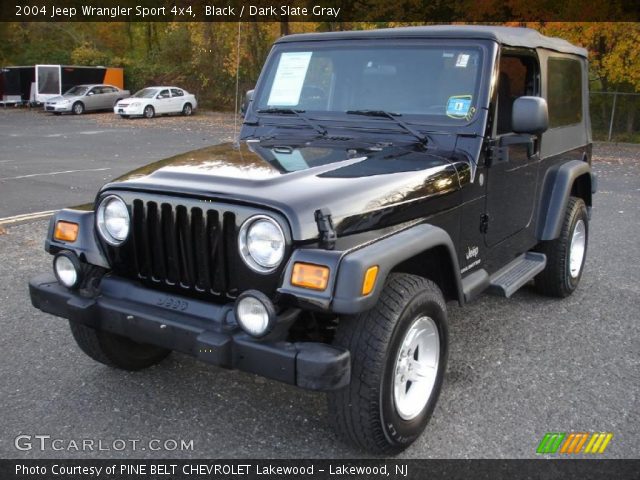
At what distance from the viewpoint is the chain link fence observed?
68.7ft

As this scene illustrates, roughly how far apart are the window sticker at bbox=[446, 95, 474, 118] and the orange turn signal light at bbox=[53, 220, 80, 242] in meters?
2.22

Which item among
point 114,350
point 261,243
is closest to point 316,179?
point 261,243

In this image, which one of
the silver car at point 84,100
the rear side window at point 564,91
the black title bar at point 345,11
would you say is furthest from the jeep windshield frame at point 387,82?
the silver car at point 84,100

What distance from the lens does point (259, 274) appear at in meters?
2.89

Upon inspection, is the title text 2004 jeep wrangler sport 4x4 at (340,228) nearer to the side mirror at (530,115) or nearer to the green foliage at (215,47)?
the side mirror at (530,115)

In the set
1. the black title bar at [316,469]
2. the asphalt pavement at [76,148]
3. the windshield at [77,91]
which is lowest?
the black title bar at [316,469]

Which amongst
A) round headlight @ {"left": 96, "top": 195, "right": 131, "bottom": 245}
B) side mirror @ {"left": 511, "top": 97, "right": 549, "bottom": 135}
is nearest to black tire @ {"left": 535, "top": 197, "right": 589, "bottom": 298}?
side mirror @ {"left": 511, "top": 97, "right": 549, "bottom": 135}

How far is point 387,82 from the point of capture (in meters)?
4.06

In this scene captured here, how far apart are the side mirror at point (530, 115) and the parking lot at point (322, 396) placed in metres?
1.51

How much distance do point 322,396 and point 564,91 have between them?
3.23m

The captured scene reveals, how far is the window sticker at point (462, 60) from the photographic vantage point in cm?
393

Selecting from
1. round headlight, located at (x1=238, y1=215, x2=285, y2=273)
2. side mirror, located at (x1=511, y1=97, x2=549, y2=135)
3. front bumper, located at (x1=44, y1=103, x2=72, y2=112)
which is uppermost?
side mirror, located at (x1=511, y1=97, x2=549, y2=135)

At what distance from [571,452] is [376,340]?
1241mm

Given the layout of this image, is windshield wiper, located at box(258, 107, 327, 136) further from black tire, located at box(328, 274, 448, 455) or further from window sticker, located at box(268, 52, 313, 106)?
black tire, located at box(328, 274, 448, 455)
